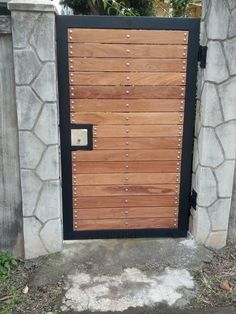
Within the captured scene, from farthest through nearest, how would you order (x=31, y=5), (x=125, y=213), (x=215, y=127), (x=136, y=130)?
(x=125, y=213), (x=136, y=130), (x=215, y=127), (x=31, y=5)

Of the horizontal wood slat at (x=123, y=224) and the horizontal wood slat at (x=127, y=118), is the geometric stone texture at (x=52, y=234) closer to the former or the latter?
the horizontal wood slat at (x=123, y=224)

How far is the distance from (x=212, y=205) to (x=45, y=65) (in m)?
2.14

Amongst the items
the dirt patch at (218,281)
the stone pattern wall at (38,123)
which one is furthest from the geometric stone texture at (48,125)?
the dirt patch at (218,281)

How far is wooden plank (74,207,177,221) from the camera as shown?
3783 millimetres

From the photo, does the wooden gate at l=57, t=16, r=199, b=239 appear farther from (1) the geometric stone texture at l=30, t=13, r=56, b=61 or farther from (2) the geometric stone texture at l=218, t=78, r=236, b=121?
(2) the geometric stone texture at l=218, t=78, r=236, b=121

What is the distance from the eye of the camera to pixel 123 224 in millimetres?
3861

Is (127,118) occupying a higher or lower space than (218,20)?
lower

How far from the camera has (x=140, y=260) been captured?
356 cm

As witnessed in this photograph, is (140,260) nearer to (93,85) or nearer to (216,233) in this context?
(216,233)

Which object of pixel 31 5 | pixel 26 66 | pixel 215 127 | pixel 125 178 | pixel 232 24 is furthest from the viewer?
pixel 125 178

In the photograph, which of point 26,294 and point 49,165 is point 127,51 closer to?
point 49,165

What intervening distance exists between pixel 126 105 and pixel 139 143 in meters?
0.41

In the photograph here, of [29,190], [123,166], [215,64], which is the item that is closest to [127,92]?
[123,166]

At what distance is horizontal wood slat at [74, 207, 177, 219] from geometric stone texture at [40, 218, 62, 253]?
11.0 inches
